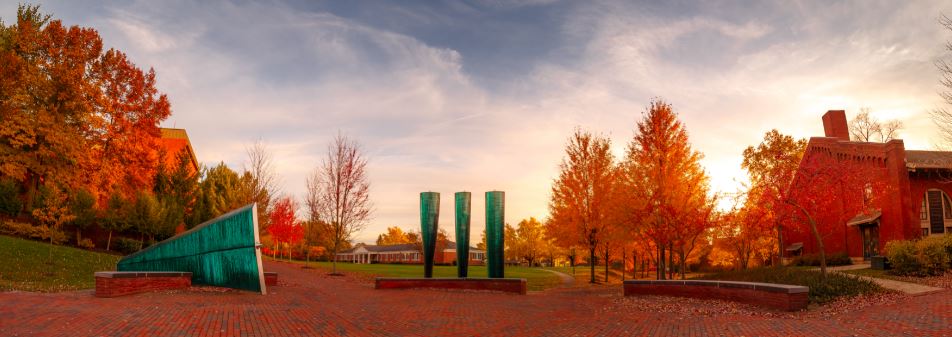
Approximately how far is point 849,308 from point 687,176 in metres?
10.6

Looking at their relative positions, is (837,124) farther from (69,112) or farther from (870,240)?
(69,112)

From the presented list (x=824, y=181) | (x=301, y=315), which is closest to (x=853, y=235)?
(x=824, y=181)

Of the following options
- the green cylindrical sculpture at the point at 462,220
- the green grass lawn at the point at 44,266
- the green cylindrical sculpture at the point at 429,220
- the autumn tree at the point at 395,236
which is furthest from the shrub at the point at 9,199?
the autumn tree at the point at 395,236

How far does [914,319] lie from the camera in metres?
10.5

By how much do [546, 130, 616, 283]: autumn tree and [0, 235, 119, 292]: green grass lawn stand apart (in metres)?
20.0

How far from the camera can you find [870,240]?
32.4 meters

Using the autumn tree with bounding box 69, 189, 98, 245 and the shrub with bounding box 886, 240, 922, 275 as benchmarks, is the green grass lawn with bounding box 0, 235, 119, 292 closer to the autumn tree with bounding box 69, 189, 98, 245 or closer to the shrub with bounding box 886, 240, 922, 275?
the autumn tree with bounding box 69, 189, 98, 245

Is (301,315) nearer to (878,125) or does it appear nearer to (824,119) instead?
(824,119)

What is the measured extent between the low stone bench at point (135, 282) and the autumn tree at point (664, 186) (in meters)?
16.9

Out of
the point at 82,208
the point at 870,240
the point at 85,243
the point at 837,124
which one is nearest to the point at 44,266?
the point at 82,208

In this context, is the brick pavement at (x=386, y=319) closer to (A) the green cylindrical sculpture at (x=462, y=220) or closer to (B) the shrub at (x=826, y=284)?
(B) the shrub at (x=826, y=284)

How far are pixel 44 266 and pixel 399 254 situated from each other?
227 feet

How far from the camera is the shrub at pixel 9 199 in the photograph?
30625mm

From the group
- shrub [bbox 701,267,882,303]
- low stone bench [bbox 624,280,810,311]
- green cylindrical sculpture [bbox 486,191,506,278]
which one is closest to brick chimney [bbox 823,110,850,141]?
shrub [bbox 701,267,882,303]
